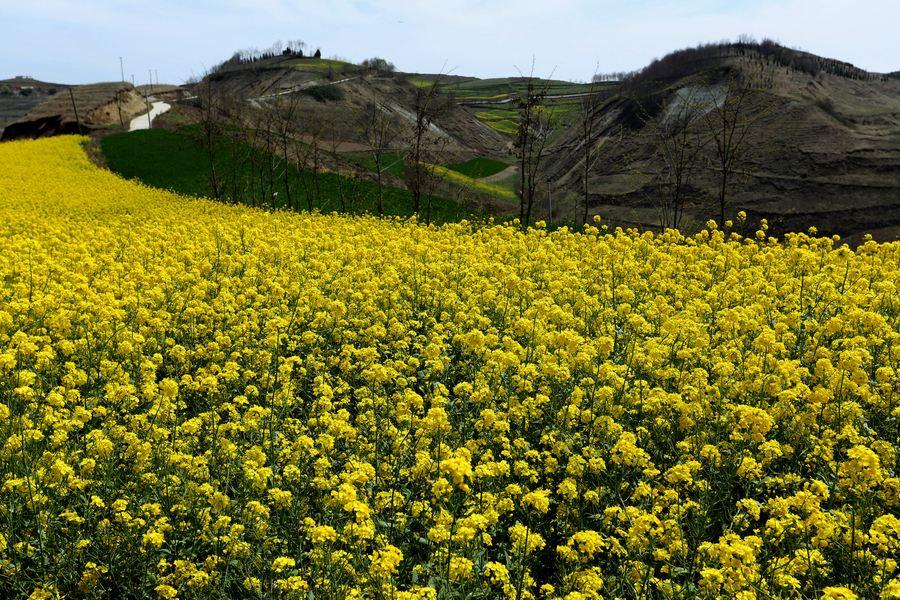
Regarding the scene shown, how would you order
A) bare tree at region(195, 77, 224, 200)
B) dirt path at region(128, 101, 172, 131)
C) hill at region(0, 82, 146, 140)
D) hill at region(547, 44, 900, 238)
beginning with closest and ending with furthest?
hill at region(547, 44, 900, 238)
bare tree at region(195, 77, 224, 200)
hill at region(0, 82, 146, 140)
dirt path at region(128, 101, 172, 131)

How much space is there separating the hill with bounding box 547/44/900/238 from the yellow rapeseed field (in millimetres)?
17919

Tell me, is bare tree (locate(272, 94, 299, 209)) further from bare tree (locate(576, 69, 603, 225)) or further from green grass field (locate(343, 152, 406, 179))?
bare tree (locate(576, 69, 603, 225))

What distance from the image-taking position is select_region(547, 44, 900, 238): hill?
2880cm

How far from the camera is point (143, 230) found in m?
17.0

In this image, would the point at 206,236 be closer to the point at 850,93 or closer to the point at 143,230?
the point at 143,230

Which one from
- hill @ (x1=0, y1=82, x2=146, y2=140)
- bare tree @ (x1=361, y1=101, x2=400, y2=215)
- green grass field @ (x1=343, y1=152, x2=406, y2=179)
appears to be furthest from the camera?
hill @ (x1=0, y1=82, x2=146, y2=140)

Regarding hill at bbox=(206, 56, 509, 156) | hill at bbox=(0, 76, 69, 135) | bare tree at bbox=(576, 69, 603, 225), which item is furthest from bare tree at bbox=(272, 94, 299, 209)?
hill at bbox=(0, 76, 69, 135)

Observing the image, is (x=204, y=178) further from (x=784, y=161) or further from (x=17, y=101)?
(x=17, y=101)

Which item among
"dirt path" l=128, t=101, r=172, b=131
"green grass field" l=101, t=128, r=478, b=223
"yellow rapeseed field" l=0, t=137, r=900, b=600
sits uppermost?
"dirt path" l=128, t=101, r=172, b=131

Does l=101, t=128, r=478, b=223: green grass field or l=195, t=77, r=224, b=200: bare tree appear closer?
l=195, t=77, r=224, b=200: bare tree

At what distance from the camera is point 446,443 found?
666 centimetres

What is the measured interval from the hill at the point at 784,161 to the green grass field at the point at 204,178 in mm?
10578

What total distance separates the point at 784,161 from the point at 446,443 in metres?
33.1

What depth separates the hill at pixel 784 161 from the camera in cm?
2880
